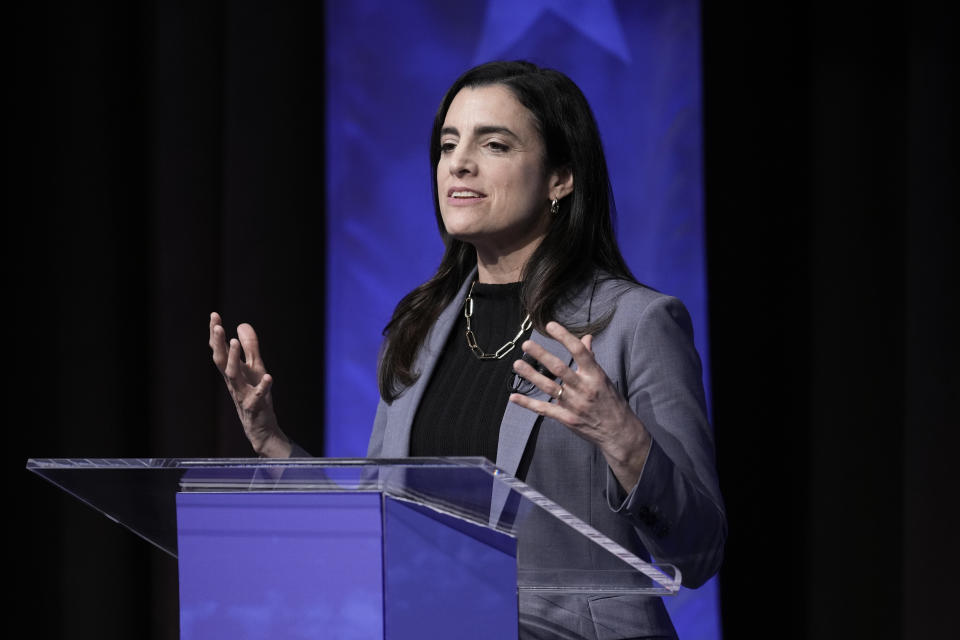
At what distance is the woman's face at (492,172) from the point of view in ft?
5.66

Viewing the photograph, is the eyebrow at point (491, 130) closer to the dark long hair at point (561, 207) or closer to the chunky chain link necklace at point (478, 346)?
the dark long hair at point (561, 207)

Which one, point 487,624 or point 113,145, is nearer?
point 487,624

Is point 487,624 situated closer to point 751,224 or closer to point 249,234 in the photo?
point 751,224

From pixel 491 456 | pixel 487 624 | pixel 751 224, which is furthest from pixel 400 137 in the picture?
pixel 487 624

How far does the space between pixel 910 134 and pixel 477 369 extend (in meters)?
1.35

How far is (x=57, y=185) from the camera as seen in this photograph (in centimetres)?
295

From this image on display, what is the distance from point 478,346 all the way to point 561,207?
0.28 meters

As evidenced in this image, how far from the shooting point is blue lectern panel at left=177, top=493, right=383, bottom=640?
899 millimetres

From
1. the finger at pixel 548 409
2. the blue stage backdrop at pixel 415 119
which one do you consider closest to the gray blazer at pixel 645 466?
the finger at pixel 548 409

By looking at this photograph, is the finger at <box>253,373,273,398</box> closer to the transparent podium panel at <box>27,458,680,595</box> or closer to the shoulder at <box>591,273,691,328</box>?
the transparent podium panel at <box>27,458,680,595</box>

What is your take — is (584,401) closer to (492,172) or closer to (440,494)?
(440,494)

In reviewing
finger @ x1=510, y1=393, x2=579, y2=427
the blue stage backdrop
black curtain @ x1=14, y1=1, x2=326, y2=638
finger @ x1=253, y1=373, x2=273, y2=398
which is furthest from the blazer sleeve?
black curtain @ x1=14, y1=1, x2=326, y2=638

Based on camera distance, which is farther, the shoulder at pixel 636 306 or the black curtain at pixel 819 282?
the black curtain at pixel 819 282

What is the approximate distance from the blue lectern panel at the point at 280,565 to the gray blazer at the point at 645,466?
0.33 meters
